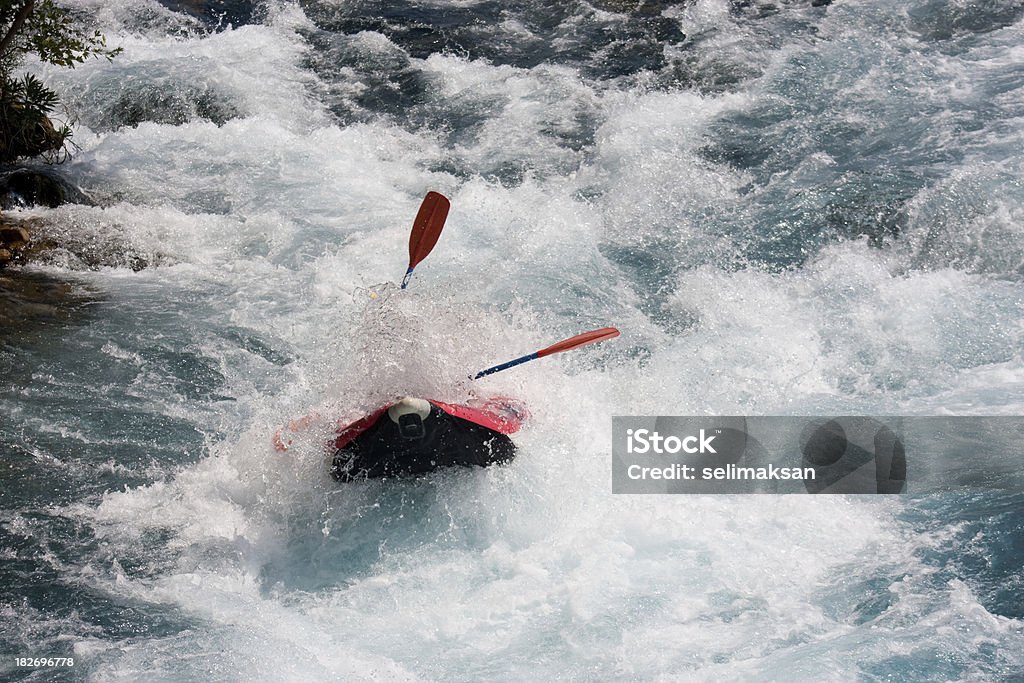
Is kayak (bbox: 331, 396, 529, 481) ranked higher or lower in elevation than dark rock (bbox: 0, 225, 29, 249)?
lower

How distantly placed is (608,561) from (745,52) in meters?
6.65

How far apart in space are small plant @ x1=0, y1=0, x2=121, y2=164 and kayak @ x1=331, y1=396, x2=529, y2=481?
155 inches

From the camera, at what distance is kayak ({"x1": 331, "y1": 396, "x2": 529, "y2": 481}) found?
13.9 ft

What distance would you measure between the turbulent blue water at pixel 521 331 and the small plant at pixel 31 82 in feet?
1.07

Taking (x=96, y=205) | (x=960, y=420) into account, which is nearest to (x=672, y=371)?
(x=960, y=420)

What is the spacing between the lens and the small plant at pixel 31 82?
6.67m

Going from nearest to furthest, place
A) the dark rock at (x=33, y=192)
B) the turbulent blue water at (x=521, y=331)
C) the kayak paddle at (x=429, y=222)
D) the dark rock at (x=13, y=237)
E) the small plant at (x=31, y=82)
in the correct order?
the turbulent blue water at (x=521, y=331), the kayak paddle at (x=429, y=222), the small plant at (x=31, y=82), the dark rock at (x=13, y=237), the dark rock at (x=33, y=192)

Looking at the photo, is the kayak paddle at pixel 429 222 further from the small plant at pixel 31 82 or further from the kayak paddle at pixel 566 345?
the small plant at pixel 31 82

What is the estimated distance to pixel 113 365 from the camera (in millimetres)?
5887

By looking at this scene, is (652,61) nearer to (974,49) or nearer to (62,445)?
(974,49)

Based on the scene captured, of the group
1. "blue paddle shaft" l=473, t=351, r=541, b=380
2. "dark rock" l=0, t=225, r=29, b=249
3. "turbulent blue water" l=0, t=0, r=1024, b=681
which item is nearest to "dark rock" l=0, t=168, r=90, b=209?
"turbulent blue water" l=0, t=0, r=1024, b=681

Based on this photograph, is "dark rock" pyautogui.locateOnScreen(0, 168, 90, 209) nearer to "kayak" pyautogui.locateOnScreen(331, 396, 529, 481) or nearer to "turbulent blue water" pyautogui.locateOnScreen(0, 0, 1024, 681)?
"turbulent blue water" pyautogui.locateOnScreen(0, 0, 1024, 681)

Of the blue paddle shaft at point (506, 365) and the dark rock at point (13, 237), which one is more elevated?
the dark rock at point (13, 237)

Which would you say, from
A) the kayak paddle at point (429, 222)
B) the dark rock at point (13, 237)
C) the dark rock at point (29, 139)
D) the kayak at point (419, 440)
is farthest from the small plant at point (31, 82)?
the kayak at point (419, 440)
